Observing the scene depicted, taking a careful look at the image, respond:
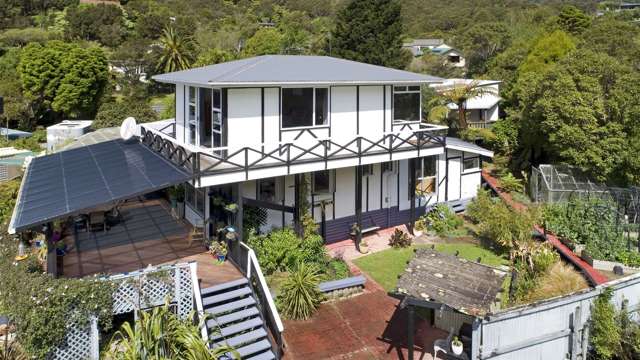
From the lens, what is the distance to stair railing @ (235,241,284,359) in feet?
37.1

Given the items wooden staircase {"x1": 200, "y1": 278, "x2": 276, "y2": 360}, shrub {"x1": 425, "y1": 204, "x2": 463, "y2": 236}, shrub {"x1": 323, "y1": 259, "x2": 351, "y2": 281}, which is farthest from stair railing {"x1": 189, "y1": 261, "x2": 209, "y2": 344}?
shrub {"x1": 425, "y1": 204, "x2": 463, "y2": 236}

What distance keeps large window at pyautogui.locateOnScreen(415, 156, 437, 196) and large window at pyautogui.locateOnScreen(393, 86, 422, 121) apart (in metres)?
2.07

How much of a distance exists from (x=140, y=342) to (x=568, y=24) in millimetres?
50979

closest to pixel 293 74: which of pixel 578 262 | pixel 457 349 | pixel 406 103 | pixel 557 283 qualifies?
pixel 406 103

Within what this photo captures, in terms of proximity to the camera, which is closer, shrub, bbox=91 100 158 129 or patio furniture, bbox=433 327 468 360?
patio furniture, bbox=433 327 468 360

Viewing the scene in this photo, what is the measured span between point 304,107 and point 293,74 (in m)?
1.14

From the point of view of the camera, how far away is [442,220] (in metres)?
19.8

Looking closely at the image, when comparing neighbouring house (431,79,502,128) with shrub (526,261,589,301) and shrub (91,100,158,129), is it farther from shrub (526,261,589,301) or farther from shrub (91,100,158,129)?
shrub (91,100,158,129)

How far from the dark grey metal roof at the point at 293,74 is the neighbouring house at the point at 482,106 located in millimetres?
15118

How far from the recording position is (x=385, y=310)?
13.6 m

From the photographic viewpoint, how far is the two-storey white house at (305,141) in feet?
48.3

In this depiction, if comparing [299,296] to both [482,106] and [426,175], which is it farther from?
[482,106]

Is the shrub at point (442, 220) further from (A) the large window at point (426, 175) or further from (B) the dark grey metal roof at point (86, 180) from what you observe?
(B) the dark grey metal roof at point (86, 180)

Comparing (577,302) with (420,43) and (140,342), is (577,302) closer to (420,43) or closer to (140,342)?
(140,342)
